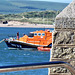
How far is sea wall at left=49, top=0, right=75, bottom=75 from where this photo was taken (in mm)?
3408

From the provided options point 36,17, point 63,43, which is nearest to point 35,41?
point 63,43

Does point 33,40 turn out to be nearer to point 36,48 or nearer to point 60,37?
point 36,48

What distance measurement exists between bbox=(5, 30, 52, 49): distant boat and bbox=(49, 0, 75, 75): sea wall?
89.6 feet

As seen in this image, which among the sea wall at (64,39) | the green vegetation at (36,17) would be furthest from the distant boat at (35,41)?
the green vegetation at (36,17)

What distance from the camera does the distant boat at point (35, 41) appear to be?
3116cm

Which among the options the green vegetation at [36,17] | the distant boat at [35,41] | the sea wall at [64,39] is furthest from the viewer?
the green vegetation at [36,17]

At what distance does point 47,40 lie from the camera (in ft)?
103

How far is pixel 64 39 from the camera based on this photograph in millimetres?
3443

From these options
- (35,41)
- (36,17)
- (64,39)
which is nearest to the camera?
(64,39)

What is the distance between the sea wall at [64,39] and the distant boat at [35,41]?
89.6 feet

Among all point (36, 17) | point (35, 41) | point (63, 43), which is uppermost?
point (63, 43)

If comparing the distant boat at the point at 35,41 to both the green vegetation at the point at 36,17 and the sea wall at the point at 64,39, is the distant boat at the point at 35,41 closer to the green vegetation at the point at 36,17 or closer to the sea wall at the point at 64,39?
the sea wall at the point at 64,39

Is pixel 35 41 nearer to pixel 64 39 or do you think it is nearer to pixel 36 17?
pixel 64 39

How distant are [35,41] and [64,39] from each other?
2856 cm
